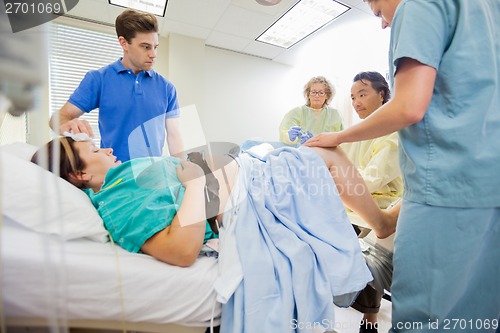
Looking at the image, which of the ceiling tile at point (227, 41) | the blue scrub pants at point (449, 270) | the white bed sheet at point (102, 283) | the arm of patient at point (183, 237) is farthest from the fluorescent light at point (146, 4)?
the blue scrub pants at point (449, 270)

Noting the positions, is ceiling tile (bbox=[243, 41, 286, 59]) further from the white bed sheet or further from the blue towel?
the white bed sheet

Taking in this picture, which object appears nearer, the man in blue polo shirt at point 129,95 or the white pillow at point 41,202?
the white pillow at point 41,202

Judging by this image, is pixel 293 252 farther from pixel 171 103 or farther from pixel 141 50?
pixel 141 50

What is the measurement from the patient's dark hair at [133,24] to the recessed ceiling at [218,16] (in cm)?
110

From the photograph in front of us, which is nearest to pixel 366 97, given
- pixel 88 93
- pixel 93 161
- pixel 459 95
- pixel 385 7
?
pixel 385 7

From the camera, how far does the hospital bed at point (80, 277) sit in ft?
1.85

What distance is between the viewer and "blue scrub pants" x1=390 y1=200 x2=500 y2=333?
74cm

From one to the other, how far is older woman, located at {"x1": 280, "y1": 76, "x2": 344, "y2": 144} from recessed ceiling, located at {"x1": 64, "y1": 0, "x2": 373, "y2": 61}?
79cm

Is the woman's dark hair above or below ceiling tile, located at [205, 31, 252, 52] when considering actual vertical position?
below

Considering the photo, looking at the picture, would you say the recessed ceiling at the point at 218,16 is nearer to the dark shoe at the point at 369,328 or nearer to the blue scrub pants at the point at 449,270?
the blue scrub pants at the point at 449,270

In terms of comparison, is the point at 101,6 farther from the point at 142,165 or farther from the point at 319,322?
the point at 319,322

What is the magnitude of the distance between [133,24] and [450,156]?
1.71 metres

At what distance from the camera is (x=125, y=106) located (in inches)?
64.0

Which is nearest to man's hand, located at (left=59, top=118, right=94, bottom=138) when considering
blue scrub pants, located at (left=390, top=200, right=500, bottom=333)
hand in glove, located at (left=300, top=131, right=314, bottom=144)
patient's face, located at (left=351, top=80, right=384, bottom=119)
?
blue scrub pants, located at (left=390, top=200, right=500, bottom=333)
